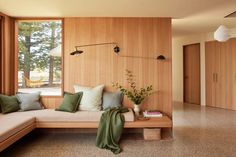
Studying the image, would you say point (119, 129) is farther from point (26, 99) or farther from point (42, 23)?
point (42, 23)

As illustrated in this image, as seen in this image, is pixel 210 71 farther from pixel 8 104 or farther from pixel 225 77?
pixel 8 104

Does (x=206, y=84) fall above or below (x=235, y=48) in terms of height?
below

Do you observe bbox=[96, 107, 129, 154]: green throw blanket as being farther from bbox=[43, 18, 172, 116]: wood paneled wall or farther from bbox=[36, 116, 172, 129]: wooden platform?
bbox=[43, 18, 172, 116]: wood paneled wall

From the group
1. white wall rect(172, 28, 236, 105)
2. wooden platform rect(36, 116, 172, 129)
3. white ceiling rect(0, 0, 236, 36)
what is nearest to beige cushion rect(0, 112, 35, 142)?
wooden platform rect(36, 116, 172, 129)

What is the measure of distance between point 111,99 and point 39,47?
6.46 feet

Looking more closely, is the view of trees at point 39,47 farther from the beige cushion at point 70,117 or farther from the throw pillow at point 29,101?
the beige cushion at point 70,117

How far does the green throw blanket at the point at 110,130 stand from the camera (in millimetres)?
3545

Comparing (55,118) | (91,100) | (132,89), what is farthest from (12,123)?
(132,89)

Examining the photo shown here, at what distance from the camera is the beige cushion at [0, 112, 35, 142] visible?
292 centimetres

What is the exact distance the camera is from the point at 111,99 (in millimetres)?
4246

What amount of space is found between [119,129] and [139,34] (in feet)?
6.54

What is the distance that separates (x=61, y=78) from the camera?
4605 millimetres

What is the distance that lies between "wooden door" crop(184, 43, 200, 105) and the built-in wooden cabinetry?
463mm

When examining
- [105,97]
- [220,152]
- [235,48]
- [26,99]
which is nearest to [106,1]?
[105,97]
